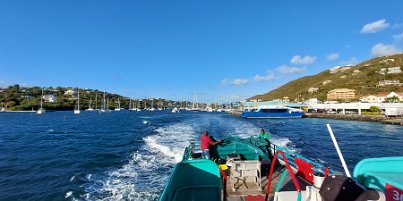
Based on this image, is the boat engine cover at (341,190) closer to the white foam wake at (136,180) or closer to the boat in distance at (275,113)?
the white foam wake at (136,180)

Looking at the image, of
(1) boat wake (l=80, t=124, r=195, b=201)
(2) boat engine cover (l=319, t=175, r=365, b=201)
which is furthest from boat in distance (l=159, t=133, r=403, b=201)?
(1) boat wake (l=80, t=124, r=195, b=201)

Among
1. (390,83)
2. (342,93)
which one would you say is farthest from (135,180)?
(390,83)

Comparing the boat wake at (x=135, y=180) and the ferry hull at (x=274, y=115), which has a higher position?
the ferry hull at (x=274, y=115)

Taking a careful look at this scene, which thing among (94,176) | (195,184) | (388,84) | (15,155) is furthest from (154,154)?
(388,84)

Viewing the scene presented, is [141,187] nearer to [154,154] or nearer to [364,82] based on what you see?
[154,154]

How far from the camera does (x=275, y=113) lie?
89000 millimetres

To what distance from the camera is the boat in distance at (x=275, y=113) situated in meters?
87.1

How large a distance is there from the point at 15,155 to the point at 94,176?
11681 millimetres

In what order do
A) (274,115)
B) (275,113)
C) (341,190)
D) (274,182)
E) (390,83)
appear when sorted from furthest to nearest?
(390,83) → (275,113) → (274,115) → (274,182) → (341,190)

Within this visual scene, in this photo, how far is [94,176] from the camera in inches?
592

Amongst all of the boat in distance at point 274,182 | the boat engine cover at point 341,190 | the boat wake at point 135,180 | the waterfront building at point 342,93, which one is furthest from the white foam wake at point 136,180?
the waterfront building at point 342,93

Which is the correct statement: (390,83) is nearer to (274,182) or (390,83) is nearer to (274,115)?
(274,115)

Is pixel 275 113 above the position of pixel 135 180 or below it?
above

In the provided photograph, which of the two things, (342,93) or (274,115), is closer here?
(274,115)
